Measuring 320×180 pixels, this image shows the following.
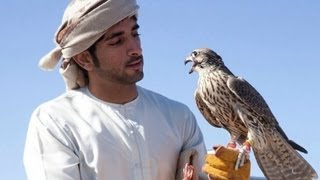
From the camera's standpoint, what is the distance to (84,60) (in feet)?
12.6

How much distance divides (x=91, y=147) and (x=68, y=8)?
94 centimetres

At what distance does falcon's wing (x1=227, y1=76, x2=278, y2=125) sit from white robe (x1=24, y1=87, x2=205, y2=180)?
1.02 m

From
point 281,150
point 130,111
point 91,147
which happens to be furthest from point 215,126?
point 91,147

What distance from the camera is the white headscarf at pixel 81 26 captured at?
3650mm

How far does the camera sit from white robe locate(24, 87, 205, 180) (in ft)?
→ 11.4

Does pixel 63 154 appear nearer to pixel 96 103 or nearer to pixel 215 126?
pixel 96 103

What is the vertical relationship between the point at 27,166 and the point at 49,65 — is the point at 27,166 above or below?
below

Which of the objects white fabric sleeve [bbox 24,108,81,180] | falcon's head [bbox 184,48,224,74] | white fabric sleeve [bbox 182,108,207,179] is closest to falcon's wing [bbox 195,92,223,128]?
falcon's head [bbox 184,48,224,74]

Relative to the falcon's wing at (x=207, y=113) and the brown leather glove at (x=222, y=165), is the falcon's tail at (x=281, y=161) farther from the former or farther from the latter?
the brown leather glove at (x=222, y=165)

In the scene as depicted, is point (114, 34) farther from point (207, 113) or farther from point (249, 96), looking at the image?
point (249, 96)

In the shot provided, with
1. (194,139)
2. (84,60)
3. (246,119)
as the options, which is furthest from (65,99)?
(246,119)

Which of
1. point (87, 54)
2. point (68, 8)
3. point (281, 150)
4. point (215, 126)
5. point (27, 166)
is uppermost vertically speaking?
point (68, 8)

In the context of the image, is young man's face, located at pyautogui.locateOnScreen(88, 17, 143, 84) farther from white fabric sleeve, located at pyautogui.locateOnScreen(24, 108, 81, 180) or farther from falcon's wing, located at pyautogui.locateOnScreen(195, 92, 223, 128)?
falcon's wing, located at pyautogui.locateOnScreen(195, 92, 223, 128)

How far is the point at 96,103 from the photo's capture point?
3.74 meters
